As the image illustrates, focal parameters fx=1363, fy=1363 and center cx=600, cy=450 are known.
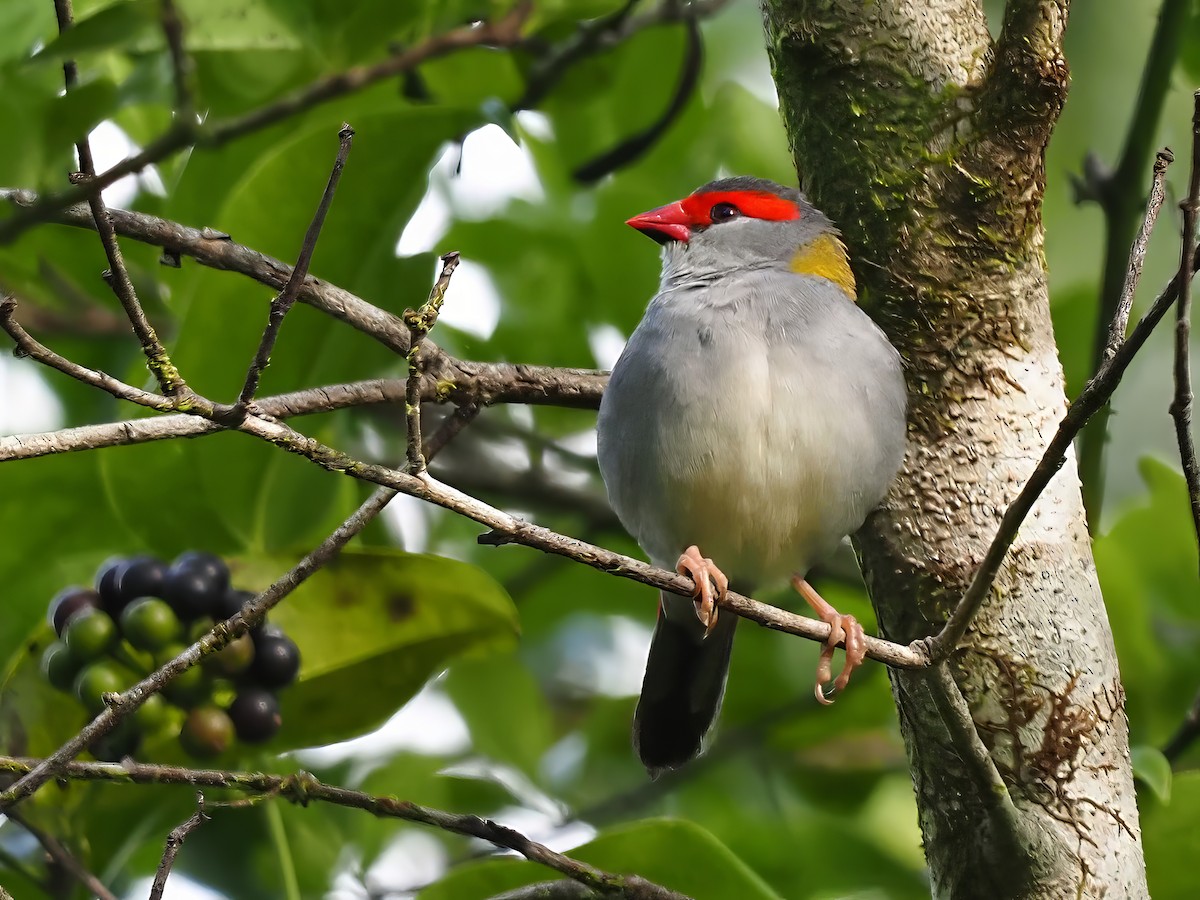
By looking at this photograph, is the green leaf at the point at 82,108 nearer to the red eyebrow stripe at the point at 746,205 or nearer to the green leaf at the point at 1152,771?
the red eyebrow stripe at the point at 746,205

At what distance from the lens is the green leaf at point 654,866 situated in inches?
109

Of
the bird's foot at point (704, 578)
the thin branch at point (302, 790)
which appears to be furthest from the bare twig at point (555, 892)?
the bird's foot at point (704, 578)

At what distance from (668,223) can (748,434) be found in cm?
103

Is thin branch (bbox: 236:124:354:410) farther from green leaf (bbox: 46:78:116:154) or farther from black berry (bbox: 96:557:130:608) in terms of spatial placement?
black berry (bbox: 96:557:130:608)

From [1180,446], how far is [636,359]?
1.25 meters

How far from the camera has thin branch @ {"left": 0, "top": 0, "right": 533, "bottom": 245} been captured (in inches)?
78.0

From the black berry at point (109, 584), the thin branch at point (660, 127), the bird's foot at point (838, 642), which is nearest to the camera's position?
the bird's foot at point (838, 642)

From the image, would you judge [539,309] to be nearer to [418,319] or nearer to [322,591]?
[322,591]

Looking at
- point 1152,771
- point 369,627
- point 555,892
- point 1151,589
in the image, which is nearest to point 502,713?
point 369,627

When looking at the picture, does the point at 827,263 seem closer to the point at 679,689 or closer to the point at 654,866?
the point at 679,689

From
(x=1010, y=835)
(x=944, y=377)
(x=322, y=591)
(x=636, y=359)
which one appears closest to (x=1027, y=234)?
(x=944, y=377)

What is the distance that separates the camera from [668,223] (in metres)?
3.88

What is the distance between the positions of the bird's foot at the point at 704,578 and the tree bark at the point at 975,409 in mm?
322

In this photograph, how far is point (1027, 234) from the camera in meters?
2.82
